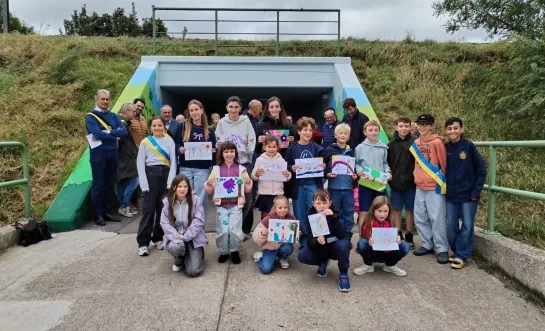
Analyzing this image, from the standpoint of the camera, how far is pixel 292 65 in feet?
35.7

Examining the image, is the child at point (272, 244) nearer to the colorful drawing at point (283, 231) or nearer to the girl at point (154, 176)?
the colorful drawing at point (283, 231)

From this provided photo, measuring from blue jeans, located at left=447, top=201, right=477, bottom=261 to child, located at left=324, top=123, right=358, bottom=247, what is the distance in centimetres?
108

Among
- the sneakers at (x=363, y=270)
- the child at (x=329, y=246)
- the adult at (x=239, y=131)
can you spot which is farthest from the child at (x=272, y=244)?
the adult at (x=239, y=131)

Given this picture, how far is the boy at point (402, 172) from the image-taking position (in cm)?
510

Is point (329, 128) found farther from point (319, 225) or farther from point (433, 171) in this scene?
point (319, 225)

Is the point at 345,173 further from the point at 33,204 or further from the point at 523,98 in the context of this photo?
the point at 523,98

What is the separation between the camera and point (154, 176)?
504 centimetres

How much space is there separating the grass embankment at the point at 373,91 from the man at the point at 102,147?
0.93 metres

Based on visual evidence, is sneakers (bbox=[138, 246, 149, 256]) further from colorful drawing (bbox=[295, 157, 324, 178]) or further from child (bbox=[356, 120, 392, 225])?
child (bbox=[356, 120, 392, 225])

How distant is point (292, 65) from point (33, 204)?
681cm

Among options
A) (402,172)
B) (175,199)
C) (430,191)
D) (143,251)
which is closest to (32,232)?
(143,251)

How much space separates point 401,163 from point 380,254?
1.33 m

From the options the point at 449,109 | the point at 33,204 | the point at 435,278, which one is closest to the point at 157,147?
the point at 33,204

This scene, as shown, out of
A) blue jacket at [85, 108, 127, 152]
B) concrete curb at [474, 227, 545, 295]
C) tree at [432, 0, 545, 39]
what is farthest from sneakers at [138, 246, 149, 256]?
tree at [432, 0, 545, 39]
